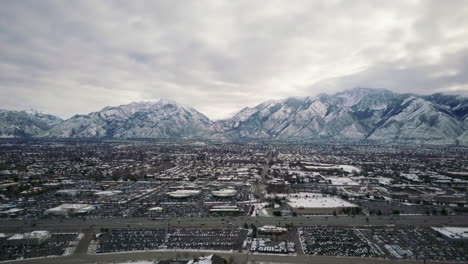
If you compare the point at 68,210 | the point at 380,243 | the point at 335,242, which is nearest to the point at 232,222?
the point at 335,242

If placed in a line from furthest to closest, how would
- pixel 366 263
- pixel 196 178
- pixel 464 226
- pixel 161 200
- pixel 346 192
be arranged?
pixel 196 178, pixel 346 192, pixel 161 200, pixel 464 226, pixel 366 263

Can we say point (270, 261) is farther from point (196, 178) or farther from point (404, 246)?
point (196, 178)

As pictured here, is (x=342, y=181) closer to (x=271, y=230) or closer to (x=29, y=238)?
(x=271, y=230)

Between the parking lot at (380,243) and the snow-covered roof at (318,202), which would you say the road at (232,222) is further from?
the snow-covered roof at (318,202)

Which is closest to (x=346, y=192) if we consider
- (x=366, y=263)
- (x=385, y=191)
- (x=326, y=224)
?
(x=385, y=191)

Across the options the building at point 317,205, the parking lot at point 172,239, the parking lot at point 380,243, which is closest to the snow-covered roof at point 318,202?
the building at point 317,205
